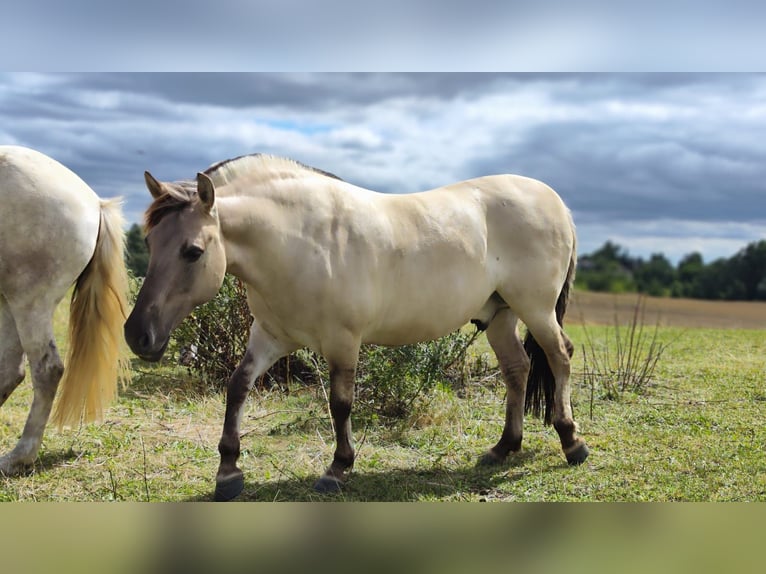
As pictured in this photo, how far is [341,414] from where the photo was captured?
4723 millimetres

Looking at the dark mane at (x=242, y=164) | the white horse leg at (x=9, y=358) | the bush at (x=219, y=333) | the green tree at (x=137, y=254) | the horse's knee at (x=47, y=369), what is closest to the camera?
the dark mane at (x=242, y=164)

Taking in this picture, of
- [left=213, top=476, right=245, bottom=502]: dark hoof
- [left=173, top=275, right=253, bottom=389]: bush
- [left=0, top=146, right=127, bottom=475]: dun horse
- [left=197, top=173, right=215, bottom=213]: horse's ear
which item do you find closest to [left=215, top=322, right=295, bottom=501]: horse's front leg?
[left=213, top=476, right=245, bottom=502]: dark hoof

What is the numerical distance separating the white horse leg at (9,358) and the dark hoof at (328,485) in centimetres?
230

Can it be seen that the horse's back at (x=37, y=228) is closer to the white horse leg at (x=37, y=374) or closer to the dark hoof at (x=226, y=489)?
the white horse leg at (x=37, y=374)

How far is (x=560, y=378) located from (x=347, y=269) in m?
1.83

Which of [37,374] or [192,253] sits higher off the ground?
[192,253]

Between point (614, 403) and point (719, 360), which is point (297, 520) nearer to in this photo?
point (614, 403)

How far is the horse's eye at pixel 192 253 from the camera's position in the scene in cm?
414

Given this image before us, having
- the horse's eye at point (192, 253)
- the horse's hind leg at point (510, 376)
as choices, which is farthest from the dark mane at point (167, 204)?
the horse's hind leg at point (510, 376)

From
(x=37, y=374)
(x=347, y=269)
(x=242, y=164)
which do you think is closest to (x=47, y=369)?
(x=37, y=374)

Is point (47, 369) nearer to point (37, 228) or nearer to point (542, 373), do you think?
point (37, 228)

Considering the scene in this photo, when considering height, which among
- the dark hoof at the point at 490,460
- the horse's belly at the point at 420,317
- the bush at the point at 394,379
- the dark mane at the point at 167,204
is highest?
the dark mane at the point at 167,204

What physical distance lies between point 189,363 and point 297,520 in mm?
4083

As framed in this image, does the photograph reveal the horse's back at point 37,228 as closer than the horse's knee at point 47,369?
Yes
